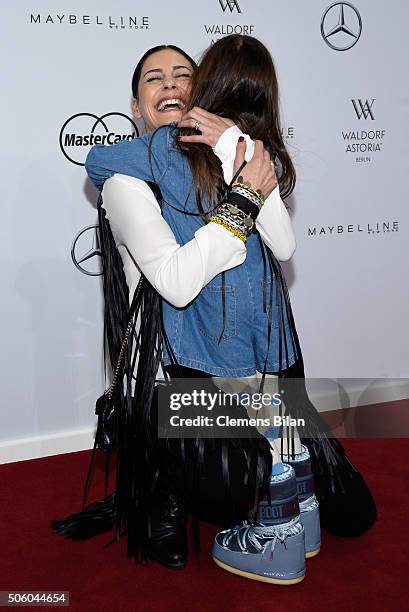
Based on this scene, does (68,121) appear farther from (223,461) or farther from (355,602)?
(355,602)

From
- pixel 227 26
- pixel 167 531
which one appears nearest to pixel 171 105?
pixel 227 26

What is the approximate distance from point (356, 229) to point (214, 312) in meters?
1.72

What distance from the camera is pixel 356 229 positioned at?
134 inches

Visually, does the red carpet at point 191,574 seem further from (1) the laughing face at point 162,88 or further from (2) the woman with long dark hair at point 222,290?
(1) the laughing face at point 162,88

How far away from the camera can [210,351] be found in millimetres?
1884

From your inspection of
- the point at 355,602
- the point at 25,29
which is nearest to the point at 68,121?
the point at 25,29

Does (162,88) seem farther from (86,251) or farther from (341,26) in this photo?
(341,26)

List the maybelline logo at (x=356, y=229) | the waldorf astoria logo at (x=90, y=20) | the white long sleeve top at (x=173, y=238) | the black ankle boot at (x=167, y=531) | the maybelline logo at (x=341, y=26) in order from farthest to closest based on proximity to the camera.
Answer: the maybelline logo at (x=356, y=229), the maybelline logo at (x=341, y=26), the waldorf astoria logo at (x=90, y=20), the black ankle boot at (x=167, y=531), the white long sleeve top at (x=173, y=238)

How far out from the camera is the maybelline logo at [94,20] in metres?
2.75

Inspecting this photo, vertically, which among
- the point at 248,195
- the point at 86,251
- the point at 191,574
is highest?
the point at 248,195

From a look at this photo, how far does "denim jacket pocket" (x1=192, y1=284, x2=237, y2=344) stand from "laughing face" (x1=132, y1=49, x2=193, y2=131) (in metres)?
0.70

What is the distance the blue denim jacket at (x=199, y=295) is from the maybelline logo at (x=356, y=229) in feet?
4.79

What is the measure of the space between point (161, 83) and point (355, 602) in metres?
1.62

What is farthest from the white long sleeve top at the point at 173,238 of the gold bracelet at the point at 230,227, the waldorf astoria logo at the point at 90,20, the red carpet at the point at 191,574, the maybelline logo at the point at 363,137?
the maybelline logo at the point at 363,137
